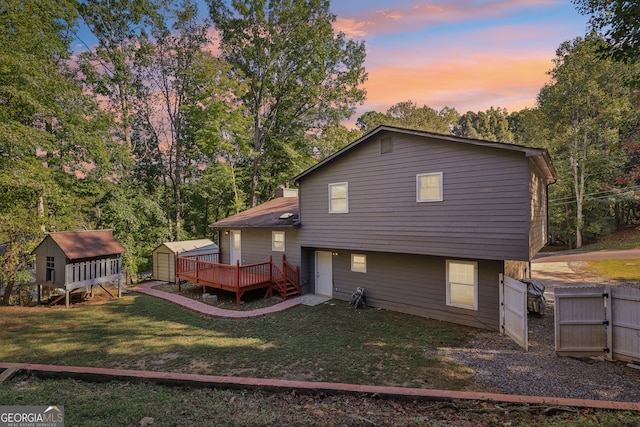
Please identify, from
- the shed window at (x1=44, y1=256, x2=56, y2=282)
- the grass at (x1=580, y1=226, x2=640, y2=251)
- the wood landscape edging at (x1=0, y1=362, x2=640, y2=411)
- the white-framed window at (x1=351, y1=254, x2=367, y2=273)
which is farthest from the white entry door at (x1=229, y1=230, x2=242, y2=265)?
the grass at (x1=580, y1=226, x2=640, y2=251)

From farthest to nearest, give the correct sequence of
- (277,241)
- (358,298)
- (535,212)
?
(277,241) → (358,298) → (535,212)

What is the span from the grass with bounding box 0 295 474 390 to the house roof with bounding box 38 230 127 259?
2353 mm

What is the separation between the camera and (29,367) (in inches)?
207

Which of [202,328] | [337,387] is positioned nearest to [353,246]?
[202,328]

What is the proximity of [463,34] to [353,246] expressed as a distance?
7949 millimetres

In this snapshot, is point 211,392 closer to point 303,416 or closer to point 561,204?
point 303,416

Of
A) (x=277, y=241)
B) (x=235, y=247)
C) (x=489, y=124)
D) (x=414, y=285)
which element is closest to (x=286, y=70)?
(x=235, y=247)

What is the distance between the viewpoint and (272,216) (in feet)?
47.4

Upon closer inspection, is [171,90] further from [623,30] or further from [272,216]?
[623,30]

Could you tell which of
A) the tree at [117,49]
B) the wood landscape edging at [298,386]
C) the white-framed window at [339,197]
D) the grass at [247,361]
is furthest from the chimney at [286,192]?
the wood landscape edging at [298,386]

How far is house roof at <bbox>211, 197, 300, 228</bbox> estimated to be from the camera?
13219 millimetres

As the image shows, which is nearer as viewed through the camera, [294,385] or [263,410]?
[263,410]

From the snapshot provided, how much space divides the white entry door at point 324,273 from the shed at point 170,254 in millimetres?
6653

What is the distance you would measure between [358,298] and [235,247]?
305 inches
